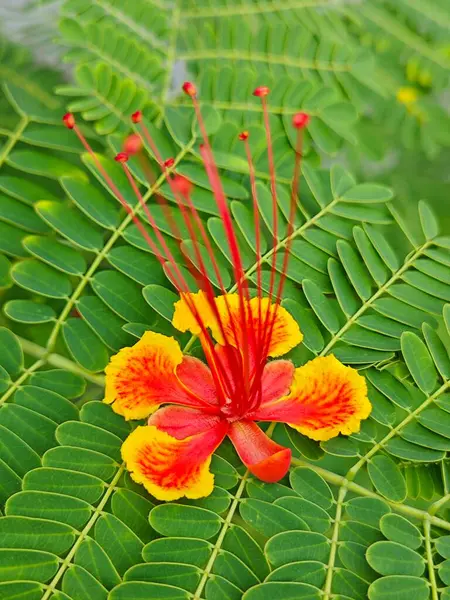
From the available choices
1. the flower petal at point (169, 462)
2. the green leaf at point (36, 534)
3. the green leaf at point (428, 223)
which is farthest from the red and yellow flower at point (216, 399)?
the green leaf at point (428, 223)

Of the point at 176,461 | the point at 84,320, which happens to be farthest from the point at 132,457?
the point at 84,320

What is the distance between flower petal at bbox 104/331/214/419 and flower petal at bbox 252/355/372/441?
0.11 metres

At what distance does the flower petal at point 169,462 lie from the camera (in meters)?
0.88

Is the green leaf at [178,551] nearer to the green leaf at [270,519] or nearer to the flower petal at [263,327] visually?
the green leaf at [270,519]

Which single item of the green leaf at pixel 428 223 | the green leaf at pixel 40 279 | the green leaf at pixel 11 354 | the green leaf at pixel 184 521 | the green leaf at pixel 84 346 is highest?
the green leaf at pixel 428 223

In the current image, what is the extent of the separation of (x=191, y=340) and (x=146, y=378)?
0.31 ft

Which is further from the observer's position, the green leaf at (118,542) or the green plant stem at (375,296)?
the green plant stem at (375,296)

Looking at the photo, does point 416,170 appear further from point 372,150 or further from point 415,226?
point 372,150

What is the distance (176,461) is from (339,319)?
1.04 ft

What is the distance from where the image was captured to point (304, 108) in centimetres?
133

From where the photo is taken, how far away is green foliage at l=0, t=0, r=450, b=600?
0.85 meters

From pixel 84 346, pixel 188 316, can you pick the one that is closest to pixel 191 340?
pixel 188 316

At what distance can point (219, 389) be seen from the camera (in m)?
0.94

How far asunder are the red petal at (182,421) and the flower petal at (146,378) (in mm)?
11
